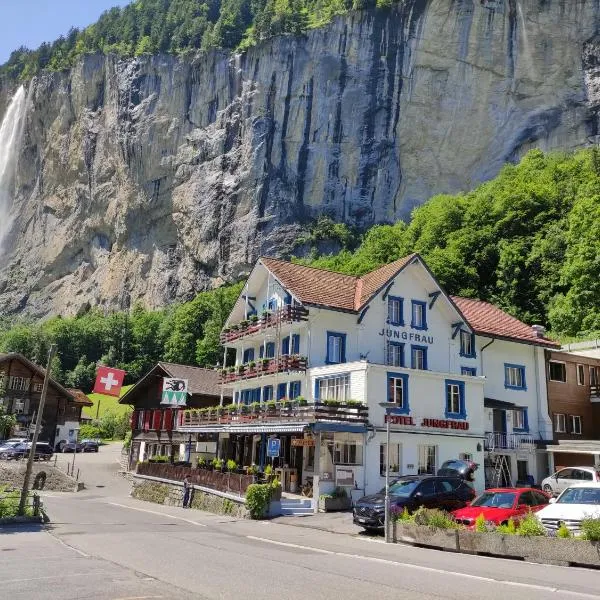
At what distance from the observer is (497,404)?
117ft

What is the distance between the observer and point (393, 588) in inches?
426

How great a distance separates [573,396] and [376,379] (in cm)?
1576

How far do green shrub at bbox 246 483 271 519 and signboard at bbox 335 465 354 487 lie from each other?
13.1 feet

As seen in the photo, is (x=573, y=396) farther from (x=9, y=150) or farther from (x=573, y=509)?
(x=9, y=150)

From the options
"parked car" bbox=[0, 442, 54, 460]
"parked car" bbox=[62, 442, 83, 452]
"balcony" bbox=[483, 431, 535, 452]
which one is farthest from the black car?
"parked car" bbox=[62, 442, 83, 452]

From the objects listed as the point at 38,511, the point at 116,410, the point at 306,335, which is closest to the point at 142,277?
the point at 116,410

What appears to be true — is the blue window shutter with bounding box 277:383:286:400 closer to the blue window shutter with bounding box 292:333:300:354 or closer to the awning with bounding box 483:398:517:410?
the blue window shutter with bounding box 292:333:300:354

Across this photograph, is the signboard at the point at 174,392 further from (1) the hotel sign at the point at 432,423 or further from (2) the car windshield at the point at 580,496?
(2) the car windshield at the point at 580,496

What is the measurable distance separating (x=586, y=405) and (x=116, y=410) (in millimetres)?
63621

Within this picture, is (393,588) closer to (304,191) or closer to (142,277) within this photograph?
(304,191)

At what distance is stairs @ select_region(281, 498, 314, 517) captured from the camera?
85.0ft

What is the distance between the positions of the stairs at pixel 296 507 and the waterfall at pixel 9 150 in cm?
12948

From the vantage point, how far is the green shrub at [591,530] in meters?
14.1

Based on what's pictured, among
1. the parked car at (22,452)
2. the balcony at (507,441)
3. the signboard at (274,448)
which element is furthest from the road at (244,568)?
the parked car at (22,452)
